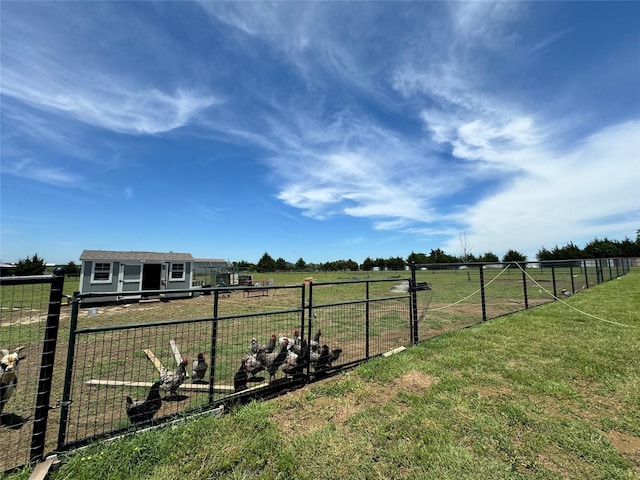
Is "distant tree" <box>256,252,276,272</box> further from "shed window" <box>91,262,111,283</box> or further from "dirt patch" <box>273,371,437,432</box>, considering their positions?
"dirt patch" <box>273,371,437,432</box>

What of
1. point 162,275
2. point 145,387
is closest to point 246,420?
point 145,387

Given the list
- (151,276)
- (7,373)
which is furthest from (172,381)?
(151,276)

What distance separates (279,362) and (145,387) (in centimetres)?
188

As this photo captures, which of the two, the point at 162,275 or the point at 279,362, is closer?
the point at 279,362

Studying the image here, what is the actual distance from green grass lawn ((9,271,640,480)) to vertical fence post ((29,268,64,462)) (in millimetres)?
203

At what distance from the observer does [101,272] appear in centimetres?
1598

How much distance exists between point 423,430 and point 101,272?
60.8 ft

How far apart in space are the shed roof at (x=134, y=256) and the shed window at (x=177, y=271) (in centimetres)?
45

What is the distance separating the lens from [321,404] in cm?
352

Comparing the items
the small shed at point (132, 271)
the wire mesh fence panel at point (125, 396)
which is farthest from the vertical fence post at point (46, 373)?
the small shed at point (132, 271)

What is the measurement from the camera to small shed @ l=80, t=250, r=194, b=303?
15711 mm

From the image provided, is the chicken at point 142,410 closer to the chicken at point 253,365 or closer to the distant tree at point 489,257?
the chicken at point 253,365

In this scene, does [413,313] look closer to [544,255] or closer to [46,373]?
[46,373]

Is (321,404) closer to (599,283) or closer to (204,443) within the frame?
(204,443)
